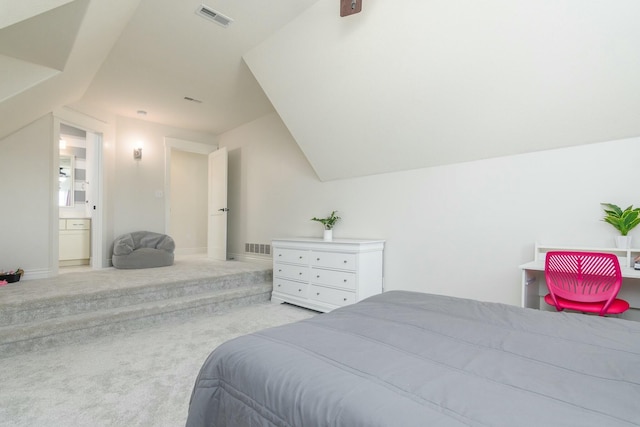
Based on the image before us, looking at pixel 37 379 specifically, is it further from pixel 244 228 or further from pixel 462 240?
pixel 244 228

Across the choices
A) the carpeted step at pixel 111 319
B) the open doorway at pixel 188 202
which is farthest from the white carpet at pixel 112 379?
the open doorway at pixel 188 202

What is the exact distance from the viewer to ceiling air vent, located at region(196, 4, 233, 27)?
2752mm

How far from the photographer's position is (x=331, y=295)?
3574 mm

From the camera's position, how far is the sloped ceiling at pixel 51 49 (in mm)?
2219

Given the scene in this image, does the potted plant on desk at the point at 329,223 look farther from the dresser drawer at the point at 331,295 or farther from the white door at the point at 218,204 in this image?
the white door at the point at 218,204

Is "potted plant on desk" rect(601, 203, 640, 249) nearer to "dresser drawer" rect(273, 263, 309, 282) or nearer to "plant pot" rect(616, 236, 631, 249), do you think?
"plant pot" rect(616, 236, 631, 249)

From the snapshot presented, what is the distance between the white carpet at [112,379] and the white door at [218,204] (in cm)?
268

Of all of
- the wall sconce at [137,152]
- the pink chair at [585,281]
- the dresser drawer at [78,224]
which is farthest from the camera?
the wall sconce at [137,152]

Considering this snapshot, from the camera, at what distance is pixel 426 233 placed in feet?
10.9

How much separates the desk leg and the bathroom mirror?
6958 mm

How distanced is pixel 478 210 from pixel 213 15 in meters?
3.00

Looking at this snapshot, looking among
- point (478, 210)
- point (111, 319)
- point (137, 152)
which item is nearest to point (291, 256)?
point (111, 319)

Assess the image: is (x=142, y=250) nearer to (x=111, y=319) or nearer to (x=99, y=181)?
(x=99, y=181)

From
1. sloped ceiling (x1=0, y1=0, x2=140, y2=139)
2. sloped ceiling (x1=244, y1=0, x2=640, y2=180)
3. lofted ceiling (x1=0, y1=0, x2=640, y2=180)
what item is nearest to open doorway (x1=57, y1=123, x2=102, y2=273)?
lofted ceiling (x1=0, y1=0, x2=640, y2=180)
